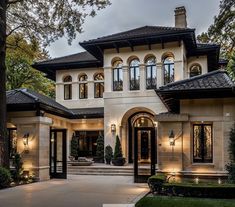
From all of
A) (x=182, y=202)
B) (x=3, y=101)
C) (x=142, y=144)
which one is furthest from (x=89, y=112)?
(x=182, y=202)

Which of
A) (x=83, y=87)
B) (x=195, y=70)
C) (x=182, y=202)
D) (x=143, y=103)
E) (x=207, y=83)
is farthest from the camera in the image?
(x=83, y=87)

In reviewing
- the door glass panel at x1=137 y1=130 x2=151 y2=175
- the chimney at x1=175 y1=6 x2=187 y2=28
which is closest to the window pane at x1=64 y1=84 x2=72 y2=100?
the door glass panel at x1=137 y1=130 x2=151 y2=175

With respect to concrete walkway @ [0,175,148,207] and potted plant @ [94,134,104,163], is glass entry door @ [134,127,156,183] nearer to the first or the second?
concrete walkway @ [0,175,148,207]

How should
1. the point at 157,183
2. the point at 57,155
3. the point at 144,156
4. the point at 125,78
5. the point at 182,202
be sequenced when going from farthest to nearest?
the point at 125,78, the point at 144,156, the point at 57,155, the point at 157,183, the point at 182,202

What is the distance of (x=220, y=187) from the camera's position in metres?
12.0

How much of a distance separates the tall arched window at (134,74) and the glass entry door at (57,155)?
7.94m

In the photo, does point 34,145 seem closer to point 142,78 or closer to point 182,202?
point 182,202

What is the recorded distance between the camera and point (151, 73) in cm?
2530

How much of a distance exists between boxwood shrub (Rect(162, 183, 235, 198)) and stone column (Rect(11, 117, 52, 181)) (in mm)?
7958

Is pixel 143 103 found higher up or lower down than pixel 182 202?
higher up

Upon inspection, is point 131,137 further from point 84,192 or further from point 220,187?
point 220,187

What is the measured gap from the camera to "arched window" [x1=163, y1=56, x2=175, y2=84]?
2478cm

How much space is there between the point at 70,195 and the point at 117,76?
46.5ft

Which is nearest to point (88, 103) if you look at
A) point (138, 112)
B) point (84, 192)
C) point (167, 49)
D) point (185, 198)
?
point (138, 112)
